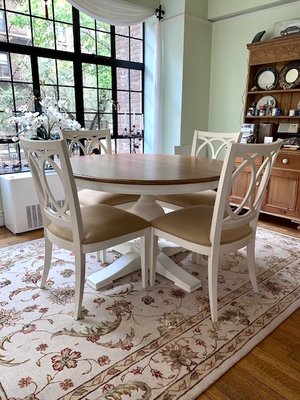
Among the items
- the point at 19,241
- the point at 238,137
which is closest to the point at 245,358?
the point at 238,137

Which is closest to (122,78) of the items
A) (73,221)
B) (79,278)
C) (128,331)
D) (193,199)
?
(193,199)

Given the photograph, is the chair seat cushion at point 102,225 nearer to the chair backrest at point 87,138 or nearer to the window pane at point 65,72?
the chair backrest at point 87,138

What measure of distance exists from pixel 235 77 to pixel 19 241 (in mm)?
3189

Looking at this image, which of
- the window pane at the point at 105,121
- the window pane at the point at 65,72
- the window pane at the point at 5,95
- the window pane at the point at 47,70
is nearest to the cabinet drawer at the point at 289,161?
the window pane at the point at 105,121

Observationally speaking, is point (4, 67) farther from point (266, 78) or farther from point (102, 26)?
point (266, 78)

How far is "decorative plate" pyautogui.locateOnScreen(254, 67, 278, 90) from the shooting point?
337 centimetres

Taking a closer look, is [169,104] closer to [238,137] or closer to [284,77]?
[284,77]

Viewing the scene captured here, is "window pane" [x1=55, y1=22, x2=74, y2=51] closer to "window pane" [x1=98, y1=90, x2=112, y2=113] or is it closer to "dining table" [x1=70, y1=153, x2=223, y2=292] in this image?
"window pane" [x1=98, y1=90, x2=112, y2=113]

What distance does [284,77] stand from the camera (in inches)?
130

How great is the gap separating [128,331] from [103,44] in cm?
339

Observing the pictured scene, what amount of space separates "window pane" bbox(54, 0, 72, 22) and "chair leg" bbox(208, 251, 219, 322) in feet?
10.3

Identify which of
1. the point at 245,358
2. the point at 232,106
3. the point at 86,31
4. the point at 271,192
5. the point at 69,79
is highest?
the point at 86,31

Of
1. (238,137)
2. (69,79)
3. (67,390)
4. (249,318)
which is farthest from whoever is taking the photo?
(69,79)

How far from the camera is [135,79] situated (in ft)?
13.5
